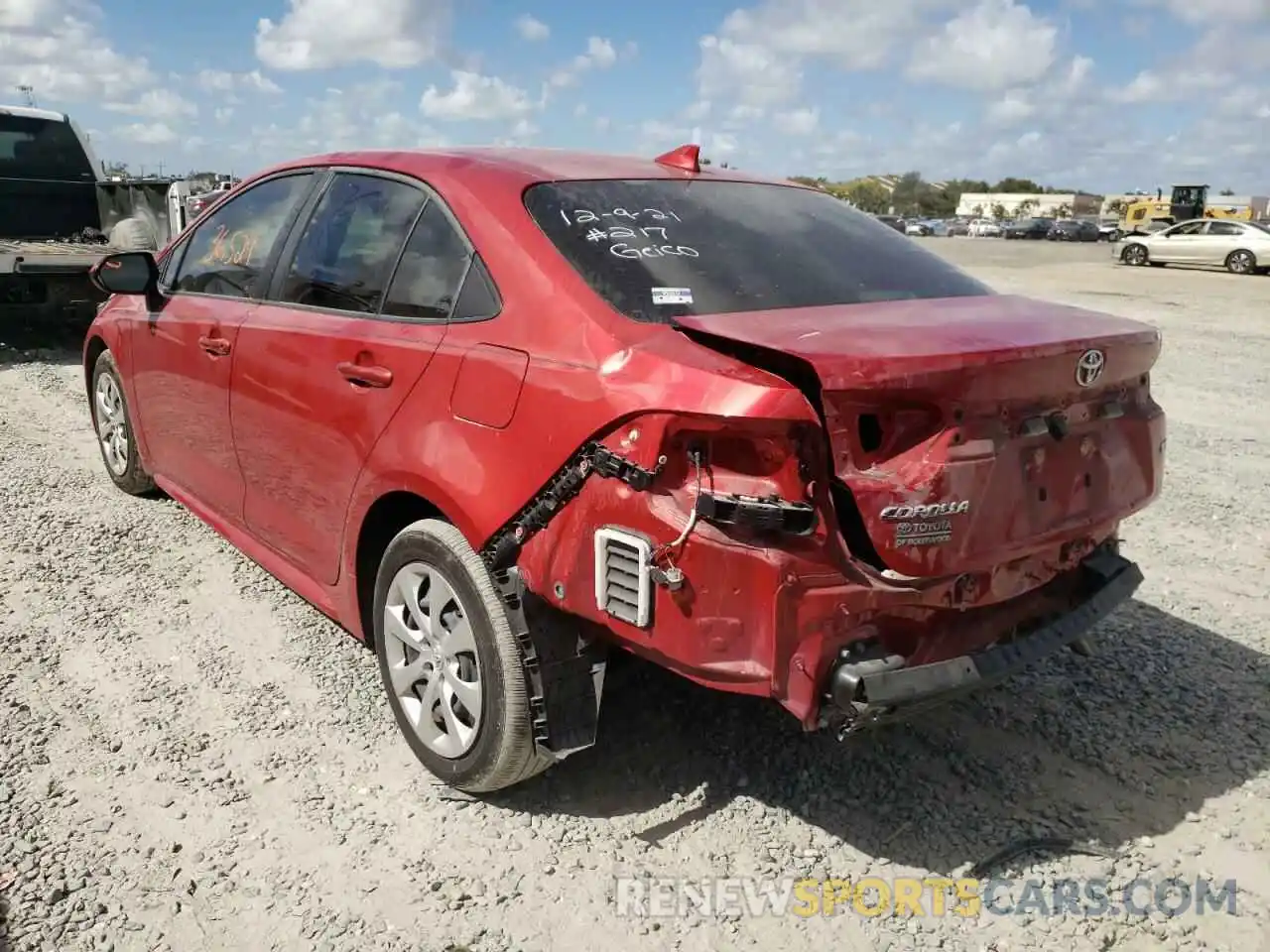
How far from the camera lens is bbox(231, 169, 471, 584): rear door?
2930 millimetres

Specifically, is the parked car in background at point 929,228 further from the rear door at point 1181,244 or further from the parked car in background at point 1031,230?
the rear door at point 1181,244

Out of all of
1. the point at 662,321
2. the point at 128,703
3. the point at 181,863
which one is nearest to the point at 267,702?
the point at 128,703

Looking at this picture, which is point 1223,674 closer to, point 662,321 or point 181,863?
point 662,321

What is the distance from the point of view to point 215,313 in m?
3.90

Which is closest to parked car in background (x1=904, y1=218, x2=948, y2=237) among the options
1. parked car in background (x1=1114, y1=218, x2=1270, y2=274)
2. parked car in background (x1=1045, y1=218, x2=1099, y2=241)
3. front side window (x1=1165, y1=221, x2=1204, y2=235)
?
parked car in background (x1=1045, y1=218, x2=1099, y2=241)

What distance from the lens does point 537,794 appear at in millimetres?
2918

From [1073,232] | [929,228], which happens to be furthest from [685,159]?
[929,228]

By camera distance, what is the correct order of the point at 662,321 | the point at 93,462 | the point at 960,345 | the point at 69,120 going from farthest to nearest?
the point at 69,120 < the point at 93,462 < the point at 662,321 < the point at 960,345

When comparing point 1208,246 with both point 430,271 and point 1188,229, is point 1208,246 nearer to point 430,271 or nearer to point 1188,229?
point 1188,229

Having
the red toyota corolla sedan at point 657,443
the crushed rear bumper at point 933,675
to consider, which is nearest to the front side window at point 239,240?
the red toyota corolla sedan at point 657,443

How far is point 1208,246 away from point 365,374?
1125 inches

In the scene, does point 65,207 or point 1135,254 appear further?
point 1135,254

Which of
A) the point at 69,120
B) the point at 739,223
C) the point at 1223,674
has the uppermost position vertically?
the point at 69,120

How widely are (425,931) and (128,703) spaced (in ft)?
5.06
